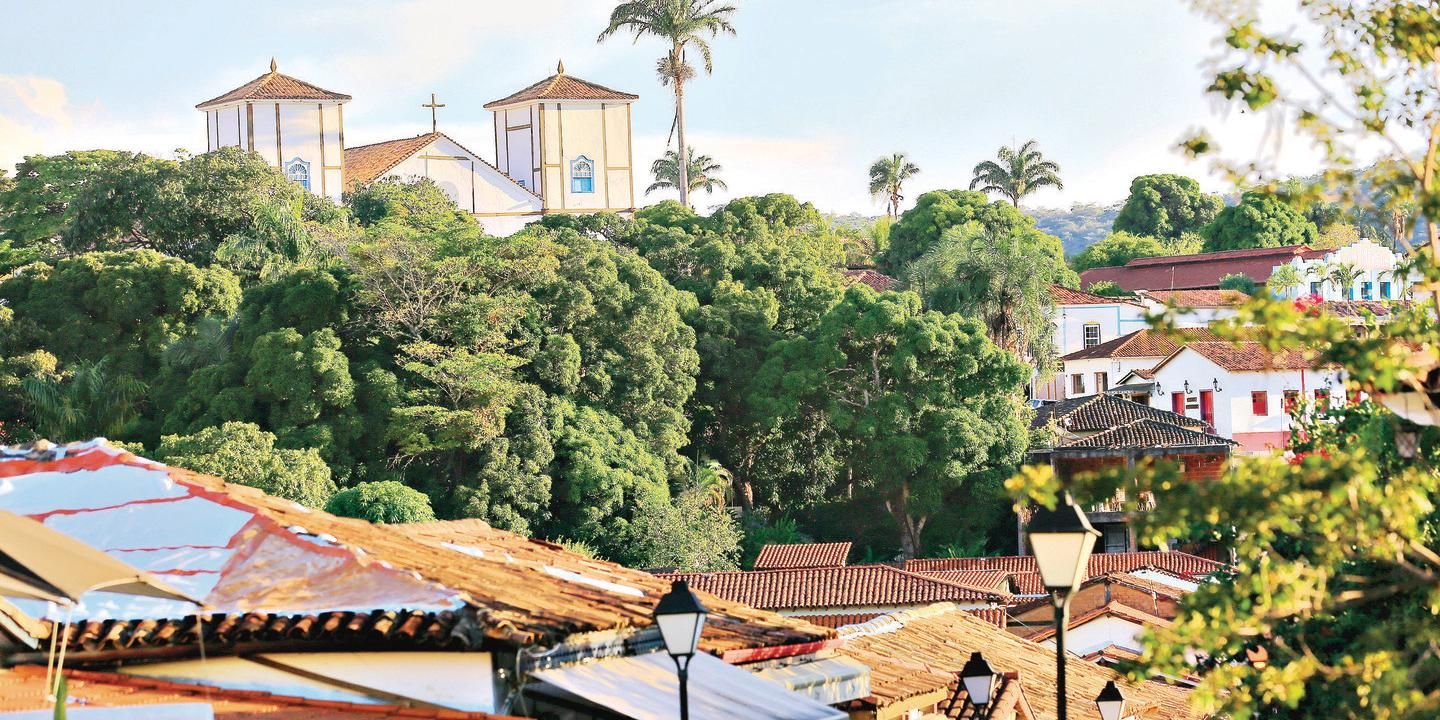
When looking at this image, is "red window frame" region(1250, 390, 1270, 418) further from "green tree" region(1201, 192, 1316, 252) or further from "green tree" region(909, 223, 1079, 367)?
"green tree" region(1201, 192, 1316, 252)

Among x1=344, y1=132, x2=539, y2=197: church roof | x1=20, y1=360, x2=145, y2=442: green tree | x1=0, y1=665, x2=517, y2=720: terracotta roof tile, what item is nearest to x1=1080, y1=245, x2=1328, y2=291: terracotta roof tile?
x1=344, y1=132, x2=539, y2=197: church roof

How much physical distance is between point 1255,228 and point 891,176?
1823 centimetres

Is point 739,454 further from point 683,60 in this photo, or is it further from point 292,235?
point 683,60

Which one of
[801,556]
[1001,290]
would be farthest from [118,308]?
[1001,290]

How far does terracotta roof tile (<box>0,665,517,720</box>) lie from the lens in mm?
7559

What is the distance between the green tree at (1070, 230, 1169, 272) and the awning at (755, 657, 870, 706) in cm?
8075

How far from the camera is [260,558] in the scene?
873cm

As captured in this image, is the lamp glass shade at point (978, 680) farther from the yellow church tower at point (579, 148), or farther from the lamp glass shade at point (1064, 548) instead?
the yellow church tower at point (579, 148)

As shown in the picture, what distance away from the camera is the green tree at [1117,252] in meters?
90.9

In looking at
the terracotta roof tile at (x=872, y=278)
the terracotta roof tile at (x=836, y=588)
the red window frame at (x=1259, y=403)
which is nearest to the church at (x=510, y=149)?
the terracotta roof tile at (x=872, y=278)

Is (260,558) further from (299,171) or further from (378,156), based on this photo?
(378,156)

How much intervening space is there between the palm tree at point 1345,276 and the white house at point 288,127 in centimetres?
3866

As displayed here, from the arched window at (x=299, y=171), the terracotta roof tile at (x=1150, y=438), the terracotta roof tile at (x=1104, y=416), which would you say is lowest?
the terracotta roof tile at (x=1150, y=438)

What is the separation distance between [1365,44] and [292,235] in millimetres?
45852
